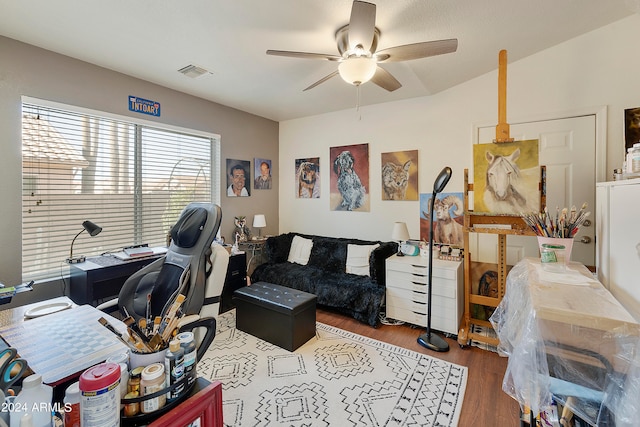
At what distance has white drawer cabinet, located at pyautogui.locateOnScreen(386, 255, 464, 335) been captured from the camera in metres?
2.69

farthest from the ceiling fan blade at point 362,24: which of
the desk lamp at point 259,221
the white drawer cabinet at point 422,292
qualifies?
the desk lamp at point 259,221

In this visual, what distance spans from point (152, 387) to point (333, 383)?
1.59 metres

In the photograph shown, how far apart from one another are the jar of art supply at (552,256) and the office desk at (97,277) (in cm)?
317

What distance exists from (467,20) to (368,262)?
251 cm

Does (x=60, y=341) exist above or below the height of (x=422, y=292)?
above

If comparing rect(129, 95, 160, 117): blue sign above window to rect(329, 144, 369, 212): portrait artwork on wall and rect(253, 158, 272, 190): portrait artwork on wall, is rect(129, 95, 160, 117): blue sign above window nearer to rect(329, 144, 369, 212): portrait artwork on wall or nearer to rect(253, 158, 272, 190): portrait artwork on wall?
rect(253, 158, 272, 190): portrait artwork on wall

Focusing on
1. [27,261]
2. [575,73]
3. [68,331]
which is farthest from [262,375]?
[575,73]

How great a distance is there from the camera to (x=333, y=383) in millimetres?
2037

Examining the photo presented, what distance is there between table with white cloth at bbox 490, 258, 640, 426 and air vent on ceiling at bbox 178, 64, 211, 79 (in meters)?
3.11

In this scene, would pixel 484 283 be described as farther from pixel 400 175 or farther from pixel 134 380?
pixel 134 380

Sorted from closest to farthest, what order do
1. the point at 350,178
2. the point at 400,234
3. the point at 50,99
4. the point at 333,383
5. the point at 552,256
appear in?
the point at 552,256
the point at 333,383
the point at 50,99
the point at 400,234
the point at 350,178

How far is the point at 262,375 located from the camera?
6.97 feet

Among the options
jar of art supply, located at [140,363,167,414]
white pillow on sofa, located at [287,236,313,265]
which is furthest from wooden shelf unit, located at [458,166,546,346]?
jar of art supply, located at [140,363,167,414]

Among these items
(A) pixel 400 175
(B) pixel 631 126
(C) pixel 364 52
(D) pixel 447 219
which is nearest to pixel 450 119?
(A) pixel 400 175
